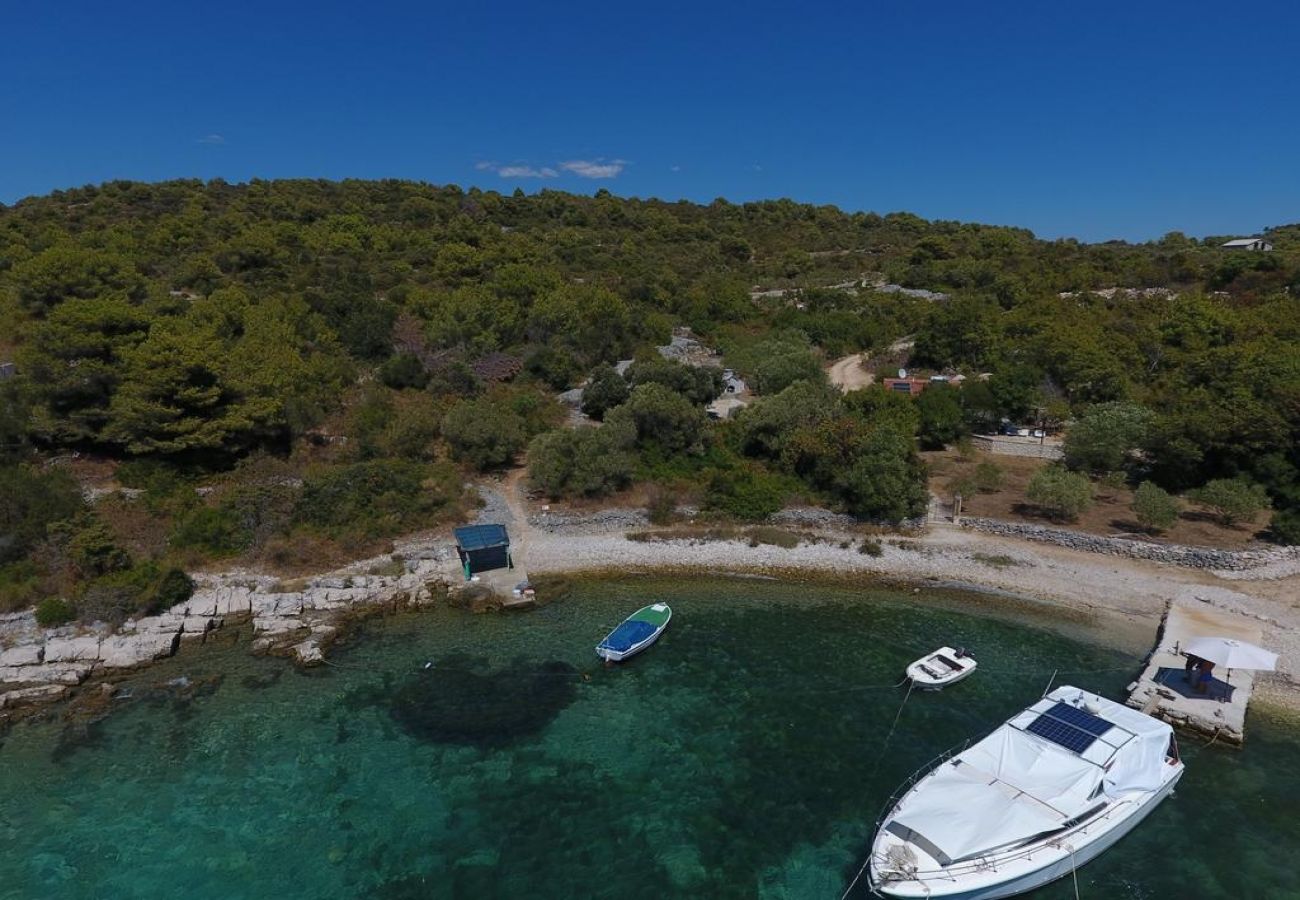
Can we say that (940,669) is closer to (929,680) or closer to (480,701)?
(929,680)

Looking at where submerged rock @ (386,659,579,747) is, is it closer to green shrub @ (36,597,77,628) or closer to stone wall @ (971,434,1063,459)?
green shrub @ (36,597,77,628)

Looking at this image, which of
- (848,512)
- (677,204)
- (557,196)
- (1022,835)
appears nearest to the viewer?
(1022,835)

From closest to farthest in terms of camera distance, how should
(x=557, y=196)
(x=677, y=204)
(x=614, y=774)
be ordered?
(x=614, y=774) → (x=557, y=196) → (x=677, y=204)

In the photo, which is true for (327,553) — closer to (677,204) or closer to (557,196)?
(557,196)

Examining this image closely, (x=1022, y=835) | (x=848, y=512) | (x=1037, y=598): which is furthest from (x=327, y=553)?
(x=1037, y=598)

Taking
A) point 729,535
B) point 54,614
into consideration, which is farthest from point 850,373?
point 54,614

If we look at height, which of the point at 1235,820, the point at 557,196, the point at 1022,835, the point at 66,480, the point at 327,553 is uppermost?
the point at 557,196

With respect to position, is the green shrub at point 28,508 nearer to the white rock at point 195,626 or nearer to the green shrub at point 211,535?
the green shrub at point 211,535
